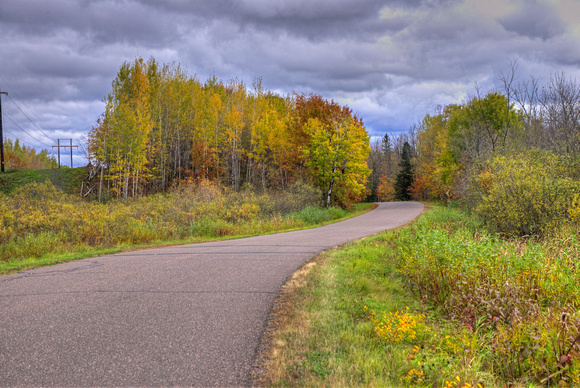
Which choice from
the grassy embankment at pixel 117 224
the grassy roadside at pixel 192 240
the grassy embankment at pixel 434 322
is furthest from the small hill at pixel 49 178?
the grassy embankment at pixel 434 322

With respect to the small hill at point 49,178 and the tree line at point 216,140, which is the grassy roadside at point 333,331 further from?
the small hill at point 49,178

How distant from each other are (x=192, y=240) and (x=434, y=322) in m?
9.09

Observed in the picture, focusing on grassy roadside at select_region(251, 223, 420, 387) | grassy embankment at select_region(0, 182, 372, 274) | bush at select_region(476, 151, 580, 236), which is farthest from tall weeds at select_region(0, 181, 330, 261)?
bush at select_region(476, 151, 580, 236)

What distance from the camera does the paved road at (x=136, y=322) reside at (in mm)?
3070

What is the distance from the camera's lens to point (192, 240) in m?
11.8

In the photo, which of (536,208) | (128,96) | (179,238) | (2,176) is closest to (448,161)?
(536,208)

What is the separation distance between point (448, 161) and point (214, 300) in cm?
3324

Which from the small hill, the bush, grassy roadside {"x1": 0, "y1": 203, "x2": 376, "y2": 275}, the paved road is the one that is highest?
the small hill

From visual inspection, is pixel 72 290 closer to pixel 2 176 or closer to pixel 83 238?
pixel 83 238

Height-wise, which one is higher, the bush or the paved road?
the bush

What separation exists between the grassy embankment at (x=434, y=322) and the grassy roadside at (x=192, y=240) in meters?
5.88

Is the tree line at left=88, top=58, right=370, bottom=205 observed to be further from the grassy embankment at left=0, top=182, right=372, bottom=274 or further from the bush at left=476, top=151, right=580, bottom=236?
the bush at left=476, top=151, right=580, bottom=236

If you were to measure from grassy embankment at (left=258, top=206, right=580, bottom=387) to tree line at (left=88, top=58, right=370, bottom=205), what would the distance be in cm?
2073

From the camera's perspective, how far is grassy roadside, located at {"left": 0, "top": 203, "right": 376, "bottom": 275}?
25.7 feet
